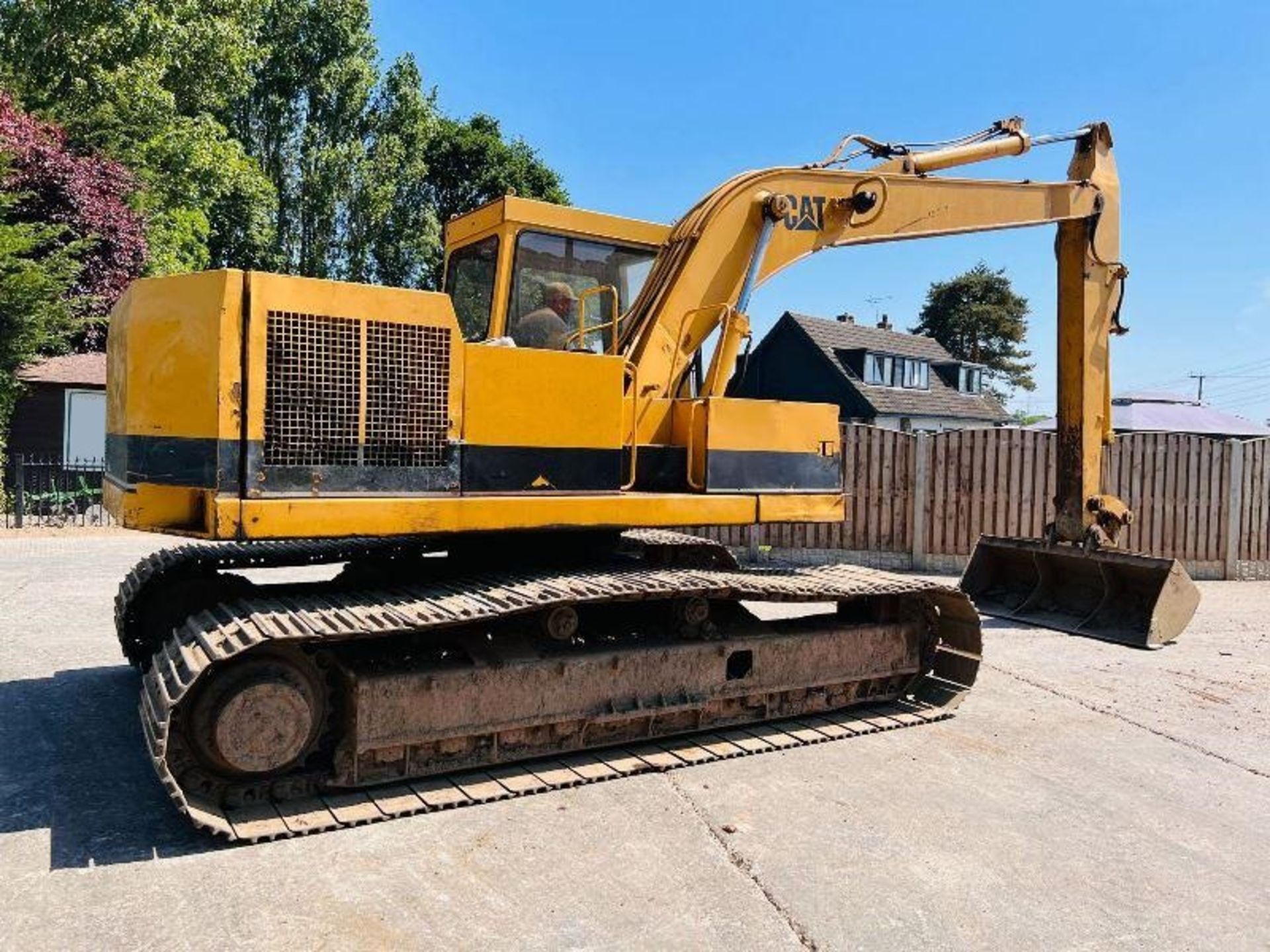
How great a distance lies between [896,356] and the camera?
37.8m

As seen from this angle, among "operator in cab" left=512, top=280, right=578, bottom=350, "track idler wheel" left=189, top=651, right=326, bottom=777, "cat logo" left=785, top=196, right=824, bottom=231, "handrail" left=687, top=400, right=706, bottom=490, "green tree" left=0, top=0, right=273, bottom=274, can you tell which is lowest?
"track idler wheel" left=189, top=651, right=326, bottom=777

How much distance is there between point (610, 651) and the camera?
502 centimetres

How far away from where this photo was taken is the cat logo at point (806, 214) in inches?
246

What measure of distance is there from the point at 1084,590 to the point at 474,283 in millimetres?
6076

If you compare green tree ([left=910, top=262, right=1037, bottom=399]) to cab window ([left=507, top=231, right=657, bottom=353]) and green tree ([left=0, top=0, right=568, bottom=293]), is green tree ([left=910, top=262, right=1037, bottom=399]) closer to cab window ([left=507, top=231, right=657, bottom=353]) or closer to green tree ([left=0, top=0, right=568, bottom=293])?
green tree ([left=0, top=0, right=568, bottom=293])

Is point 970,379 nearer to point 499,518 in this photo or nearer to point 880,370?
point 880,370

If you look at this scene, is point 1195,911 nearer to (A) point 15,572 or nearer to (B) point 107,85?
(A) point 15,572

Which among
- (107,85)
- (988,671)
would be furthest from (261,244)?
(988,671)

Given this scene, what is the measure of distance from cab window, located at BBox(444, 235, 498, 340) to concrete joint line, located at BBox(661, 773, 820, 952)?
2.77 metres

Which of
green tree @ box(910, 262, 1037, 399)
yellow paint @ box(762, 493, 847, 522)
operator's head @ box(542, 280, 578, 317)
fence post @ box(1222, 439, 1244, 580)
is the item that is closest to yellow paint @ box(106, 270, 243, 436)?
operator's head @ box(542, 280, 578, 317)

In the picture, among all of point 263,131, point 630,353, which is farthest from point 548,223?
point 263,131

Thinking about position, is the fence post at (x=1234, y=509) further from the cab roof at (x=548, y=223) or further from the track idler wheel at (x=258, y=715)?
the track idler wheel at (x=258, y=715)

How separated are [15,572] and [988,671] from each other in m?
9.96

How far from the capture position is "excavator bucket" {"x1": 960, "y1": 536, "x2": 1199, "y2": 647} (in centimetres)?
780
